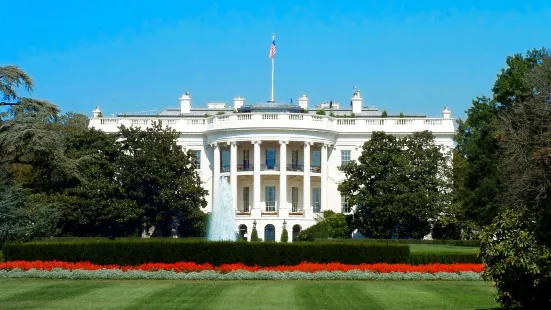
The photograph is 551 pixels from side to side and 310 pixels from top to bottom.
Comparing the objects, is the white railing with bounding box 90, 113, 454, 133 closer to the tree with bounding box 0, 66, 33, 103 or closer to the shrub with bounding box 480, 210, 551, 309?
the tree with bounding box 0, 66, 33, 103

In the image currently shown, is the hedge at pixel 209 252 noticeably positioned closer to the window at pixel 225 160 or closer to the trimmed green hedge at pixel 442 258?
the trimmed green hedge at pixel 442 258

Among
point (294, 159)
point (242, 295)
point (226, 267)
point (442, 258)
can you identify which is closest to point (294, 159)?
point (294, 159)

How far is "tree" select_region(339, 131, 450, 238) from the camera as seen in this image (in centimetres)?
6033

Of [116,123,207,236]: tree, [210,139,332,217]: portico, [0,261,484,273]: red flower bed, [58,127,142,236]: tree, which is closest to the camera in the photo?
[0,261,484,273]: red flower bed

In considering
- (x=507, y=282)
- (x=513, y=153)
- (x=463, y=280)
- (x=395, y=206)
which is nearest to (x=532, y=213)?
(x=507, y=282)

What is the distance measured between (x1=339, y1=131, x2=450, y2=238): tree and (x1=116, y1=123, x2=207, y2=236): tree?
1044cm

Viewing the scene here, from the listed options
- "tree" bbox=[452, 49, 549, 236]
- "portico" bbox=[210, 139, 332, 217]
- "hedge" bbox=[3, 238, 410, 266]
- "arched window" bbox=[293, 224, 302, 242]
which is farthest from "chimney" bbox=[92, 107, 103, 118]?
"hedge" bbox=[3, 238, 410, 266]

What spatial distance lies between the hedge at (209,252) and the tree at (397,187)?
1024 inches

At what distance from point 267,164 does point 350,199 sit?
11306 millimetres

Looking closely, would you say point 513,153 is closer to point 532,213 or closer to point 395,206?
point 395,206

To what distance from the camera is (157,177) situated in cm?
6069

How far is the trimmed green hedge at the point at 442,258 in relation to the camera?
34844 mm

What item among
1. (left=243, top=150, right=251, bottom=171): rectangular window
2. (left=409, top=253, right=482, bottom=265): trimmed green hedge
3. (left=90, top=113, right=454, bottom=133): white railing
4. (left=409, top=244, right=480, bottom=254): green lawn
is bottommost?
(left=409, top=253, right=482, bottom=265): trimmed green hedge

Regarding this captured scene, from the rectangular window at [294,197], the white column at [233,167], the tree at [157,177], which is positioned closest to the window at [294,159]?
the rectangular window at [294,197]
